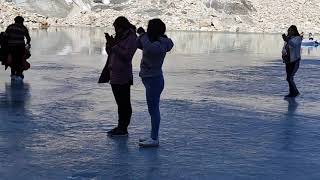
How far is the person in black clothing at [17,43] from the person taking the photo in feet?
47.9

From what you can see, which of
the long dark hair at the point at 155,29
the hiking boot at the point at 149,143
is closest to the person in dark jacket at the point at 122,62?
the long dark hair at the point at 155,29

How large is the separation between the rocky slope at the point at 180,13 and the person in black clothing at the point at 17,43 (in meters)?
61.9

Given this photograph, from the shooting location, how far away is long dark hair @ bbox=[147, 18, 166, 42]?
7.48 meters

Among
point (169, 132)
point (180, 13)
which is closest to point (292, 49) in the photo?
point (169, 132)

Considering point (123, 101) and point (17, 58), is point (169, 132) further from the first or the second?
point (17, 58)

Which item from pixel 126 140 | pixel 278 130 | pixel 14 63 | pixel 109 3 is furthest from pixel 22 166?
pixel 109 3

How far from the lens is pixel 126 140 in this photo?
8344mm

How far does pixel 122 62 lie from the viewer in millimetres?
8180

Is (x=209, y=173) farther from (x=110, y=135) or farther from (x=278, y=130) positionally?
(x=278, y=130)

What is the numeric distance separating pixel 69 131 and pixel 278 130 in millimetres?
3368

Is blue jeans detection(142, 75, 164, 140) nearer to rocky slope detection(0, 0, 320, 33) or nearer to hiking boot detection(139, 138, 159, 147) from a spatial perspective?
hiking boot detection(139, 138, 159, 147)

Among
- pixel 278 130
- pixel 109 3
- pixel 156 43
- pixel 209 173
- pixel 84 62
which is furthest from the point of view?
pixel 109 3

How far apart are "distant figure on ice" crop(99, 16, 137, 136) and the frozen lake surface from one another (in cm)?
38

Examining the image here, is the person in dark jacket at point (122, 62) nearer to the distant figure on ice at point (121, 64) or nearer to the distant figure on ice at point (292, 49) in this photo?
the distant figure on ice at point (121, 64)
